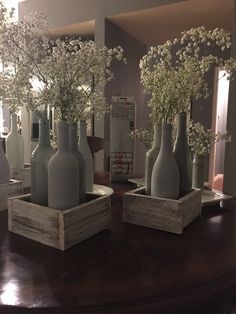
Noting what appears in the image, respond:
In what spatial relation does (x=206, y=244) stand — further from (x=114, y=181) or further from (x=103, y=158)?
(x=103, y=158)

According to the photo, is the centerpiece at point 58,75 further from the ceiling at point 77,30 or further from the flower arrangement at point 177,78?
the ceiling at point 77,30

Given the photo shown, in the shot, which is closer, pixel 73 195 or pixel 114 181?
pixel 73 195

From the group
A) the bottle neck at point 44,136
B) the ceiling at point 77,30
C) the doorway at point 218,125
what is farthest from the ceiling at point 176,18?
the bottle neck at point 44,136

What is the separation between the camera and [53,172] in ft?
2.96

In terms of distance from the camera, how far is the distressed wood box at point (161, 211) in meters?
0.95

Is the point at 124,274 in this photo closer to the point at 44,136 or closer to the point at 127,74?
the point at 44,136

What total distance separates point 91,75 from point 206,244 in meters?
0.61

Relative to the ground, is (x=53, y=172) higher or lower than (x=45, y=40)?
lower

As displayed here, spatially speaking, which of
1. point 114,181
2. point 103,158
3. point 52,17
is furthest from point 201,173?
point 52,17

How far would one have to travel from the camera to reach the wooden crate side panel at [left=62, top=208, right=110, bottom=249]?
2.83ft

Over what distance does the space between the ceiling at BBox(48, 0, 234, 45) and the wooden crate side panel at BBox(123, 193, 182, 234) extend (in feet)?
8.23

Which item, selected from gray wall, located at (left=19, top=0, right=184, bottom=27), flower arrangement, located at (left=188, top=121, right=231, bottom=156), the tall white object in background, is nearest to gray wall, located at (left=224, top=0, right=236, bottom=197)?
gray wall, located at (left=19, top=0, right=184, bottom=27)

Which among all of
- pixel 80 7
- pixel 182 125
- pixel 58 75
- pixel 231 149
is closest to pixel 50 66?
pixel 58 75

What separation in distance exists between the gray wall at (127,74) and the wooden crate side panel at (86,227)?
2.50m
